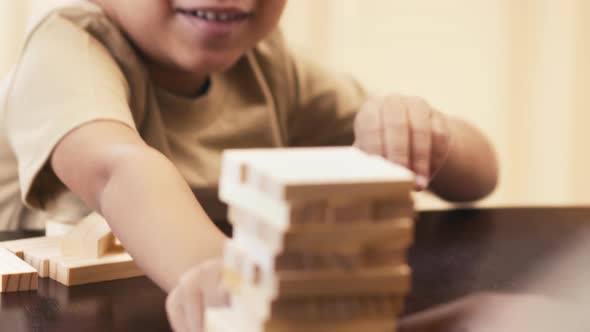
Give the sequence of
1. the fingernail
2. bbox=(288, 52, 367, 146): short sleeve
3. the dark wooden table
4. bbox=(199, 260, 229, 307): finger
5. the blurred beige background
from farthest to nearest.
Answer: the blurred beige background → bbox=(288, 52, 367, 146): short sleeve → the fingernail → the dark wooden table → bbox=(199, 260, 229, 307): finger

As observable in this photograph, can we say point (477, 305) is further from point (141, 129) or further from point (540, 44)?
point (540, 44)

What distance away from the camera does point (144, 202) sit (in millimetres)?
615

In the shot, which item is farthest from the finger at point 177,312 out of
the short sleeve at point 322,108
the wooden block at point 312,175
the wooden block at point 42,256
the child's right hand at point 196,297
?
the short sleeve at point 322,108

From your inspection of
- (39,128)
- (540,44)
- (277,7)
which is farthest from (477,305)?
(540,44)

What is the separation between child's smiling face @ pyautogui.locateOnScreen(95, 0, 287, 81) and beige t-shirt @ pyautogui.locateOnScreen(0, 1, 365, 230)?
0.07 feet

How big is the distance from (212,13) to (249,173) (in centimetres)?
58

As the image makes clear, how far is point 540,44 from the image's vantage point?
219 centimetres

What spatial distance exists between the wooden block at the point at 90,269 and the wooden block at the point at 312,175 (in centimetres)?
29

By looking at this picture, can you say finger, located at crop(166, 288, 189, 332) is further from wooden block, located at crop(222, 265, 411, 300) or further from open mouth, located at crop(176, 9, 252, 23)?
open mouth, located at crop(176, 9, 252, 23)

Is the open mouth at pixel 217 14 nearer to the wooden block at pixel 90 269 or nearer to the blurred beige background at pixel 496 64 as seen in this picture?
the wooden block at pixel 90 269

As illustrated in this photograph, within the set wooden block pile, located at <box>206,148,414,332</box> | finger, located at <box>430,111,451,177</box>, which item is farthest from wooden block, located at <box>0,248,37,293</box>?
finger, located at <box>430,111,451,177</box>

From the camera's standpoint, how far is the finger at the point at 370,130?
76cm

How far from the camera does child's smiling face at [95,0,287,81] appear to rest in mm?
929

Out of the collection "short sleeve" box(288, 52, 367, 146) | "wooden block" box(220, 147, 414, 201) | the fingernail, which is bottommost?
"short sleeve" box(288, 52, 367, 146)
